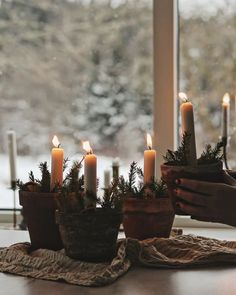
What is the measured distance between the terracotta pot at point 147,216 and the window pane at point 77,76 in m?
0.98

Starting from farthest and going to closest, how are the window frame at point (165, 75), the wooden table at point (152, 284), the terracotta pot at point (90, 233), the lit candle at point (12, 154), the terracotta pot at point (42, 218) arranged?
the window frame at point (165, 75)
the lit candle at point (12, 154)
the terracotta pot at point (42, 218)
the terracotta pot at point (90, 233)
the wooden table at point (152, 284)

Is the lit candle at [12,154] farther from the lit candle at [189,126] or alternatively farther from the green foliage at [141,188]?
the lit candle at [189,126]

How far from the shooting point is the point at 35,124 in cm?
259

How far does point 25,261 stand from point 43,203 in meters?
0.14

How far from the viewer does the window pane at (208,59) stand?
242 cm

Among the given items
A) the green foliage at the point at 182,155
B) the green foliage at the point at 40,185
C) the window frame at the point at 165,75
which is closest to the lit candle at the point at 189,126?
the green foliage at the point at 182,155

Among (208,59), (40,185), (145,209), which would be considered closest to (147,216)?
(145,209)

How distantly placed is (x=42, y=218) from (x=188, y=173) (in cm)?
36

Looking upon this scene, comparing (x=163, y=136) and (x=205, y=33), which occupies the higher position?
(x=205, y=33)

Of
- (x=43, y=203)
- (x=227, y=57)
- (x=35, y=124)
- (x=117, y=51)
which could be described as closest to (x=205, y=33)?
(x=227, y=57)

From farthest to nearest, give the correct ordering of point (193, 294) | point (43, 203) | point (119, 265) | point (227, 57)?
point (227, 57)
point (43, 203)
point (119, 265)
point (193, 294)

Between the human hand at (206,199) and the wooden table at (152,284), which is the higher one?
the human hand at (206,199)

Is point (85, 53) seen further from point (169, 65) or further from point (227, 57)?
point (227, 57)

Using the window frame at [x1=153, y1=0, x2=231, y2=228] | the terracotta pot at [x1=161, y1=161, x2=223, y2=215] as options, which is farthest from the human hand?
the window frame at [x1=153, y1=0, x2=231, y2=228]
